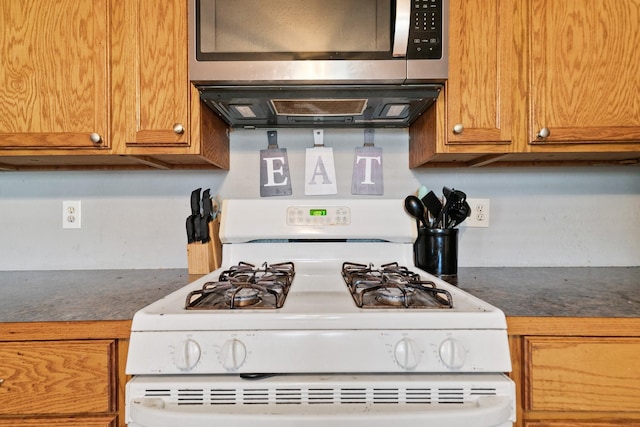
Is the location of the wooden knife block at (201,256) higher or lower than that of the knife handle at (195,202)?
lower

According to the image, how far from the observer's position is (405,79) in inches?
39.9

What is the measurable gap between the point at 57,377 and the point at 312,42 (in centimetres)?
105

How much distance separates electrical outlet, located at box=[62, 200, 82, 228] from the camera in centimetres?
136

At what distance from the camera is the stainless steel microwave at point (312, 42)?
100 centimetres

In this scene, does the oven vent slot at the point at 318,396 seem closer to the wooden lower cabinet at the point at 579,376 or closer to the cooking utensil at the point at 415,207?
the wooden lower cabinet at the point at 579,376

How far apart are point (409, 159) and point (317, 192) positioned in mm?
385

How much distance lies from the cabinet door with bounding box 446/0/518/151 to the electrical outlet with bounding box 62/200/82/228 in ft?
4.59

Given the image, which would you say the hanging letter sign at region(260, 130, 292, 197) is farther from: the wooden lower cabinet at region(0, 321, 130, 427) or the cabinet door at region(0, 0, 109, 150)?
the wooden lower cabinet at region(0, 321, 130, 427)

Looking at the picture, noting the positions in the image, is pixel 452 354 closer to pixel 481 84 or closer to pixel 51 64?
pixel 481 84

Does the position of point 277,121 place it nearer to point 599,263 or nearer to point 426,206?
point 426,206

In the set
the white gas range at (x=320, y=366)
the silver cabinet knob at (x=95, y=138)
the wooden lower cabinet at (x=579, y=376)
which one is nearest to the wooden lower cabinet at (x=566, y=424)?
the wooden lower cabinet at (x=579, y=376)

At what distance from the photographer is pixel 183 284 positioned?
1091 mm

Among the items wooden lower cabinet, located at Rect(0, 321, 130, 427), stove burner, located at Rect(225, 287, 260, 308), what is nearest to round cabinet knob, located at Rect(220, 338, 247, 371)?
stove burner, located at Rect(225, 287, 260, 308)

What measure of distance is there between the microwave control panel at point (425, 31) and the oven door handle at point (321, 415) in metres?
0.90
